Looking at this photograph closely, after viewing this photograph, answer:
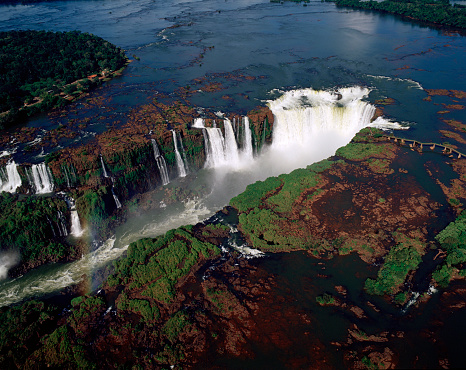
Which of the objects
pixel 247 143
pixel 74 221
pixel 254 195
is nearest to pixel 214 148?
pixel 247 143

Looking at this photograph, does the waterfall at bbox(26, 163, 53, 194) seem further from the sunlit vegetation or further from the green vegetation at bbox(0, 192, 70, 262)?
the sunlit vegetation

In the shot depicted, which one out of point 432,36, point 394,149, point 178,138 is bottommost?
point 394,149

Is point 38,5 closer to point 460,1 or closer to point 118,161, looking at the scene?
point 118,161

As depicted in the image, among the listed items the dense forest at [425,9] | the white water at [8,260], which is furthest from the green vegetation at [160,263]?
the dense forest at [425,9]

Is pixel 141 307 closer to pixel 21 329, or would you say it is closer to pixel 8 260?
pixel 21 329

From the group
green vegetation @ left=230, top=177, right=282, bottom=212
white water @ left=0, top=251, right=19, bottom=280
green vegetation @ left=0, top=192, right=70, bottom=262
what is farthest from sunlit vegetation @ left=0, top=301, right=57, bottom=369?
green vegetation @ left=230, top=177, right=282, bottom=212

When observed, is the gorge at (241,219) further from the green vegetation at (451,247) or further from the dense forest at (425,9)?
the dense forest at (425,9)

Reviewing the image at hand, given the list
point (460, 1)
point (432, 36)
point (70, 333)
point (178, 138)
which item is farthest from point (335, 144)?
point (460, 1)
